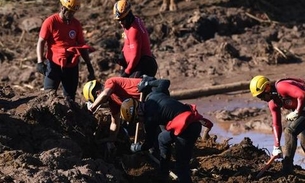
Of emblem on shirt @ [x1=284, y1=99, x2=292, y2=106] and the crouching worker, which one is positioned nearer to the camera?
the crouching worker

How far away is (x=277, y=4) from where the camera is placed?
22094mm

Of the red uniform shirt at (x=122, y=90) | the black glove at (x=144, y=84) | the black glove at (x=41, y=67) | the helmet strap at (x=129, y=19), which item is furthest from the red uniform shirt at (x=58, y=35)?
the black glove at (x=144, y=84)

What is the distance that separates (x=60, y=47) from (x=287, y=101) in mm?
3037

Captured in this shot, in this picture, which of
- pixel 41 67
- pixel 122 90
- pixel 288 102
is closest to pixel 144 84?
pixel 122 90

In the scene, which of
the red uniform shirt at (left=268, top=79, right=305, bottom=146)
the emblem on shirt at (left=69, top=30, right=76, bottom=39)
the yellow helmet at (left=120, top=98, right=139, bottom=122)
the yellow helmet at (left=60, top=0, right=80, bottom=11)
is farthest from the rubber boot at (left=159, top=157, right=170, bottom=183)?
the yellow helmet at (left=60, top=0, right=80, bottom=11)

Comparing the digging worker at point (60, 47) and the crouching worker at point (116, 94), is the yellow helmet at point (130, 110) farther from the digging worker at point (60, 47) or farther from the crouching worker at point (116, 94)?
the digging worker at point (60, 47)

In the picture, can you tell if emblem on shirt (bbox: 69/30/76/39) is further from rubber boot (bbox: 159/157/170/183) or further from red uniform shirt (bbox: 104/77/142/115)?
rubber boot (bbox: 159/157/170/183)

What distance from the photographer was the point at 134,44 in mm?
10648

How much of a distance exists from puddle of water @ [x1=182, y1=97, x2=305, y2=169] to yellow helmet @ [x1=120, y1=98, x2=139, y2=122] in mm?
4592

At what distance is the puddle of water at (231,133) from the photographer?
14.1 metres

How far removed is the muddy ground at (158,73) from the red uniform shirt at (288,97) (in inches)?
30.7

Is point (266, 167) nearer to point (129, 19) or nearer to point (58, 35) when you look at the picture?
point (129, 19)

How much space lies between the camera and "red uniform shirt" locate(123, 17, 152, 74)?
34.9 ft

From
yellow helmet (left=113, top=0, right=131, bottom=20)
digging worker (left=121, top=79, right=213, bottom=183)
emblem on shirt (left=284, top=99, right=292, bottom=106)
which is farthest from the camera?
yellow helmet (left=113, top=0, right=131, bottom=20)
